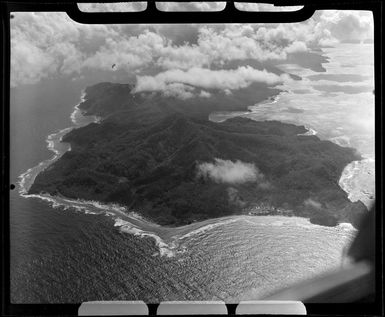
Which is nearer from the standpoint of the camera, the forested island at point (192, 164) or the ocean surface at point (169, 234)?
the ocean surface at point (169, 234)

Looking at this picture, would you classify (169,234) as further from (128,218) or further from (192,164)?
(192,164)

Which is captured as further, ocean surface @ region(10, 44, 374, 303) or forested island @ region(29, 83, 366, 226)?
forested island @ region(29, 83, 366, 226)

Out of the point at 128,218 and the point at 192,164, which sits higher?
the point at 192,164

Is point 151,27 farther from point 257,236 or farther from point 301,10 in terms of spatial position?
point 257,236

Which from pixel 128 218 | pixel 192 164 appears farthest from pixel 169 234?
pixel 192 164
